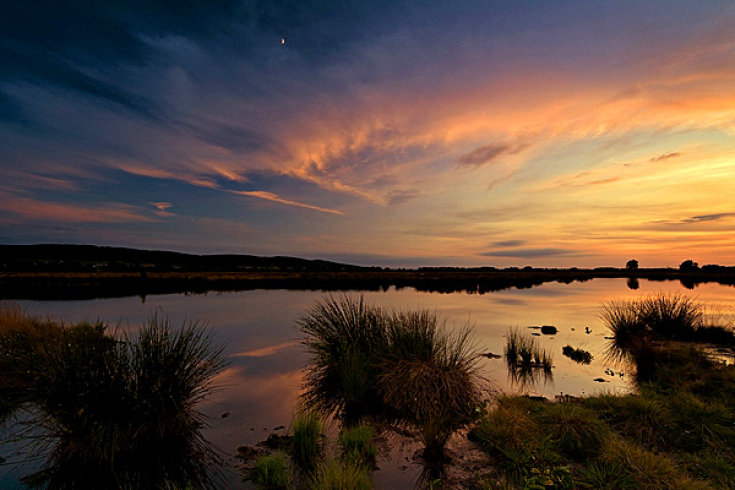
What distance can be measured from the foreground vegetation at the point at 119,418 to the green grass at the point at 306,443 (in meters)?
1.61

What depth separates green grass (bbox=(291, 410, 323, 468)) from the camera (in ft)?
23.8

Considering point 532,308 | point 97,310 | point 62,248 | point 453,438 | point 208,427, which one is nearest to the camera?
point 453,438

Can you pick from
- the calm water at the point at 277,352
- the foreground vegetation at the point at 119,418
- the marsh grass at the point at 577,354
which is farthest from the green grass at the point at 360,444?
the marsh grass at the point at 577,354

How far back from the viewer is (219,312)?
109 ft

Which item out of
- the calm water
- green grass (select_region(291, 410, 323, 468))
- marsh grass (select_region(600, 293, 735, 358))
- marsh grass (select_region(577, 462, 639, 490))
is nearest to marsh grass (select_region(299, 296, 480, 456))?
the calm water

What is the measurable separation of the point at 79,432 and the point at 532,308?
1530 inches

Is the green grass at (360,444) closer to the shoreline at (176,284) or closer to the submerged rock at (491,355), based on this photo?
the submerged rock at (491,355)

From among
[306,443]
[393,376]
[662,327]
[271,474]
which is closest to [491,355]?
[393,376]

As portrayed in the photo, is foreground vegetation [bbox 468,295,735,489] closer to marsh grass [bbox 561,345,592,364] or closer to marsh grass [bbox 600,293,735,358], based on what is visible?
marsh grass [bbox 561,345,592,364]

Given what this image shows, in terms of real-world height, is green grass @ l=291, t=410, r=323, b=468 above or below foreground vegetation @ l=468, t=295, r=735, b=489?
below

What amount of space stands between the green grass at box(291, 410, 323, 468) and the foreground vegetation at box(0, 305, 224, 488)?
1.61 m

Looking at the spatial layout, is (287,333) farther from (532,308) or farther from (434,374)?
(532,308)

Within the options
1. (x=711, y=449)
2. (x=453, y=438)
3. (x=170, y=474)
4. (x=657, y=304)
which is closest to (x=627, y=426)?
(x=711, y=449)

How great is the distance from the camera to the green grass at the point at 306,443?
23.8 feet
